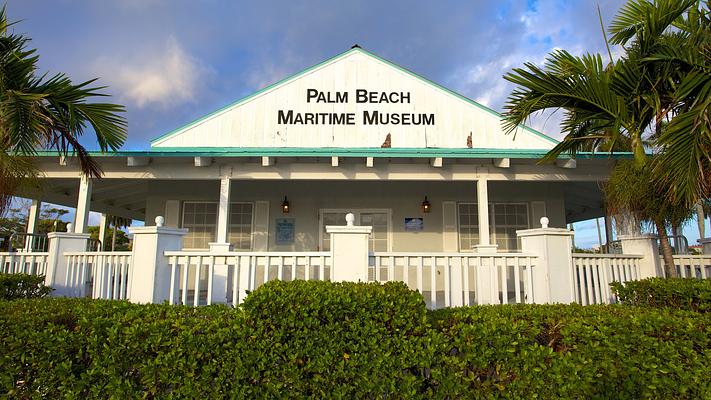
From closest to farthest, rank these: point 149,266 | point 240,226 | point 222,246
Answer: point 149,266 < point 222,246 < point 240,226

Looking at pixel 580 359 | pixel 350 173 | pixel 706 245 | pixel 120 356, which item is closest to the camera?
pixel 580 359

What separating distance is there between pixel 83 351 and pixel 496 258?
4.27m

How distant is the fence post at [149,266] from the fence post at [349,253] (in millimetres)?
2050

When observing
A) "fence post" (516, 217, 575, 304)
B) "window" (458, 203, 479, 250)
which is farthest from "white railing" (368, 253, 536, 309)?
"window" (458, 203, 479, 250)

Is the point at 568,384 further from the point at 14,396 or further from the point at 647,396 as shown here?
the point at 14,396

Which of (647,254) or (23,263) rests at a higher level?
(647,254)

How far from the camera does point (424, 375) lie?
2.76 m

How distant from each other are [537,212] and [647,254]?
166 inches

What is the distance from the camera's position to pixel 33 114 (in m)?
4.96

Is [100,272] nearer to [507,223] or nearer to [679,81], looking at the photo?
[679,81]

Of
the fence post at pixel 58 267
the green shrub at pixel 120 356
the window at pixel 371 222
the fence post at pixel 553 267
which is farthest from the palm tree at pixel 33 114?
the fence post at pixel 553 267

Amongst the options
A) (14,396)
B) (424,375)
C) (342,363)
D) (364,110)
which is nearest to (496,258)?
(424,375)

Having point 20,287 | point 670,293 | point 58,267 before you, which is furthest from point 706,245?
point 58,267

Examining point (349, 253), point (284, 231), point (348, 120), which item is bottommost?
point (349, 253)
